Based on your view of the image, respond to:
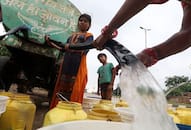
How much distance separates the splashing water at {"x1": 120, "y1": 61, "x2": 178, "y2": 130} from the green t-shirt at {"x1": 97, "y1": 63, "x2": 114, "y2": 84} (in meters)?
3.35

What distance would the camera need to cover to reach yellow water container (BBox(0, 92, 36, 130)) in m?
1.33

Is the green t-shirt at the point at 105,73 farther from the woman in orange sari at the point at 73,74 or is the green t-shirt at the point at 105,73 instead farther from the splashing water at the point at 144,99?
the splashing water at the point at 144,99

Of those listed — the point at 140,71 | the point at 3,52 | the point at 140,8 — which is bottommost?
the point at 140,71

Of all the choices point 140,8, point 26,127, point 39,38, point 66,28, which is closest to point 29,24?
point 39,38

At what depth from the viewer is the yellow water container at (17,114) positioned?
1.33 meters

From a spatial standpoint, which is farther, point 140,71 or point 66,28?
point 66,28

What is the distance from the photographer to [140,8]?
1.10 m

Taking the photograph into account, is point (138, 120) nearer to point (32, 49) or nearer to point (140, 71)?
point (140, 71)

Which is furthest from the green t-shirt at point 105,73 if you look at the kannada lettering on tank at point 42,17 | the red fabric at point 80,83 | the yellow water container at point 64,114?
the yellow water container at point 64,114

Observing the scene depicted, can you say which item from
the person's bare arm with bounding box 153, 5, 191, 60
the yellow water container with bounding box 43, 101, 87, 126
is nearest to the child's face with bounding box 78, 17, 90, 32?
the person's bare arm with bounding box 153, 5, 191, 60

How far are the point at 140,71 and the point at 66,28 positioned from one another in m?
2.63

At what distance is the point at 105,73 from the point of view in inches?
168

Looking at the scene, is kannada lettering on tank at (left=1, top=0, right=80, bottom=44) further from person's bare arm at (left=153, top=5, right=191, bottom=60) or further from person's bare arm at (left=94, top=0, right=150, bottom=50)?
person's bare arm at (left=94, top=0, right=150, bottom=50)

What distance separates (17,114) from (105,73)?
295 cm
